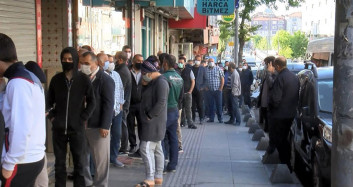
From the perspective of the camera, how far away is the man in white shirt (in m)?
3.62

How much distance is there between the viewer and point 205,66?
1489 cm

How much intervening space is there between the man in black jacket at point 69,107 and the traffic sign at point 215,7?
32.2 feet

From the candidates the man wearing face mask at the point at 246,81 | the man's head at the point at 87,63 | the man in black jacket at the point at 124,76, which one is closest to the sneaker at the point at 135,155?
the man in black jacket at the point at 124,76

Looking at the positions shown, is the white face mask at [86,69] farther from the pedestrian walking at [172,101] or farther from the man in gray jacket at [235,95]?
the man in gray jacket at [235,95]

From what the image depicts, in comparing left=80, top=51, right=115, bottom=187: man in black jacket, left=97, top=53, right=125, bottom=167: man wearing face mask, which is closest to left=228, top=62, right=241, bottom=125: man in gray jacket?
left=97, top=53, right=125, bottom=167: man wearing face mask

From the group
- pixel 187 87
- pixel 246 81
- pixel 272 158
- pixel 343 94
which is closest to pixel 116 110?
pixel 272 158

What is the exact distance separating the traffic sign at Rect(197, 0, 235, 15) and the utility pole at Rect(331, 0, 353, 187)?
11.7 meters

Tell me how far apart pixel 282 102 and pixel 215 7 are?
7.88 meters

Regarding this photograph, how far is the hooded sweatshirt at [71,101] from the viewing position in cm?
599

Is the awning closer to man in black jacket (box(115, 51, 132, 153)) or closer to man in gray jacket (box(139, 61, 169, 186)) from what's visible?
man in black jacket (box(115, 51, 132, 153))

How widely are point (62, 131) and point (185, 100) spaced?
24.8 feet

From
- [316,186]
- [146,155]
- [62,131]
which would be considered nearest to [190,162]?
[146,155]

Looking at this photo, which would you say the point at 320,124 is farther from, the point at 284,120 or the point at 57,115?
the point at 57,115

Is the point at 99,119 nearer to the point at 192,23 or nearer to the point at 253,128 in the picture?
the point at 253,128
